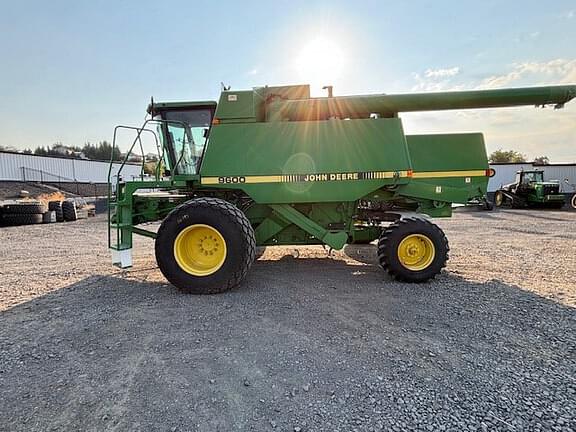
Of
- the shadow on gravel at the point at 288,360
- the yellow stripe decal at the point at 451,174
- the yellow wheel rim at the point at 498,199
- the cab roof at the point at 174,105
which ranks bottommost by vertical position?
the shadow on gravel at the point at 288,360

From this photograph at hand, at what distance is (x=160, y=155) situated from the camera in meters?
6.23

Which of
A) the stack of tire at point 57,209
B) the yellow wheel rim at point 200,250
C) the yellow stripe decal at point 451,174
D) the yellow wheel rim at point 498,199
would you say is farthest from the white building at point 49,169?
the yellow stripe decal at point 451,174

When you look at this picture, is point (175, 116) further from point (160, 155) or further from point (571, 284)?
point (571, 284)

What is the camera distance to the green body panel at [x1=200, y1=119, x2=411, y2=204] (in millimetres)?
5520

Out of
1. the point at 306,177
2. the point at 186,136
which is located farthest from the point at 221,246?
the point at 186,136

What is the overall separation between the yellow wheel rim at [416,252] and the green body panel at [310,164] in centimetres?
84

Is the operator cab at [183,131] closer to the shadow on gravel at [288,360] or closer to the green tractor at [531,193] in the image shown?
the shadow on gravel at [288,360]

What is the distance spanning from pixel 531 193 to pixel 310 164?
23609 millimetres

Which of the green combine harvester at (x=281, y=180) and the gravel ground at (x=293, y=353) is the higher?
the green combine harvester at (x=281, y=180)

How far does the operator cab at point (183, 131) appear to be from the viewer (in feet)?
19.6

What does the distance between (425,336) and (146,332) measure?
2872mm

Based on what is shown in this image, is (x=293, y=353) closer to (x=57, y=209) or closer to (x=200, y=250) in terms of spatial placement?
(x=200, y=250)

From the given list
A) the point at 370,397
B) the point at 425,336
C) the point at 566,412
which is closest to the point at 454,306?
the point at 425,336

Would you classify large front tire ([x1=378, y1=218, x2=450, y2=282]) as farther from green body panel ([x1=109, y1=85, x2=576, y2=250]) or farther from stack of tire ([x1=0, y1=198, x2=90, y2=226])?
stack of tire ([x1=0, y1=198, x2=90, y2=226])
